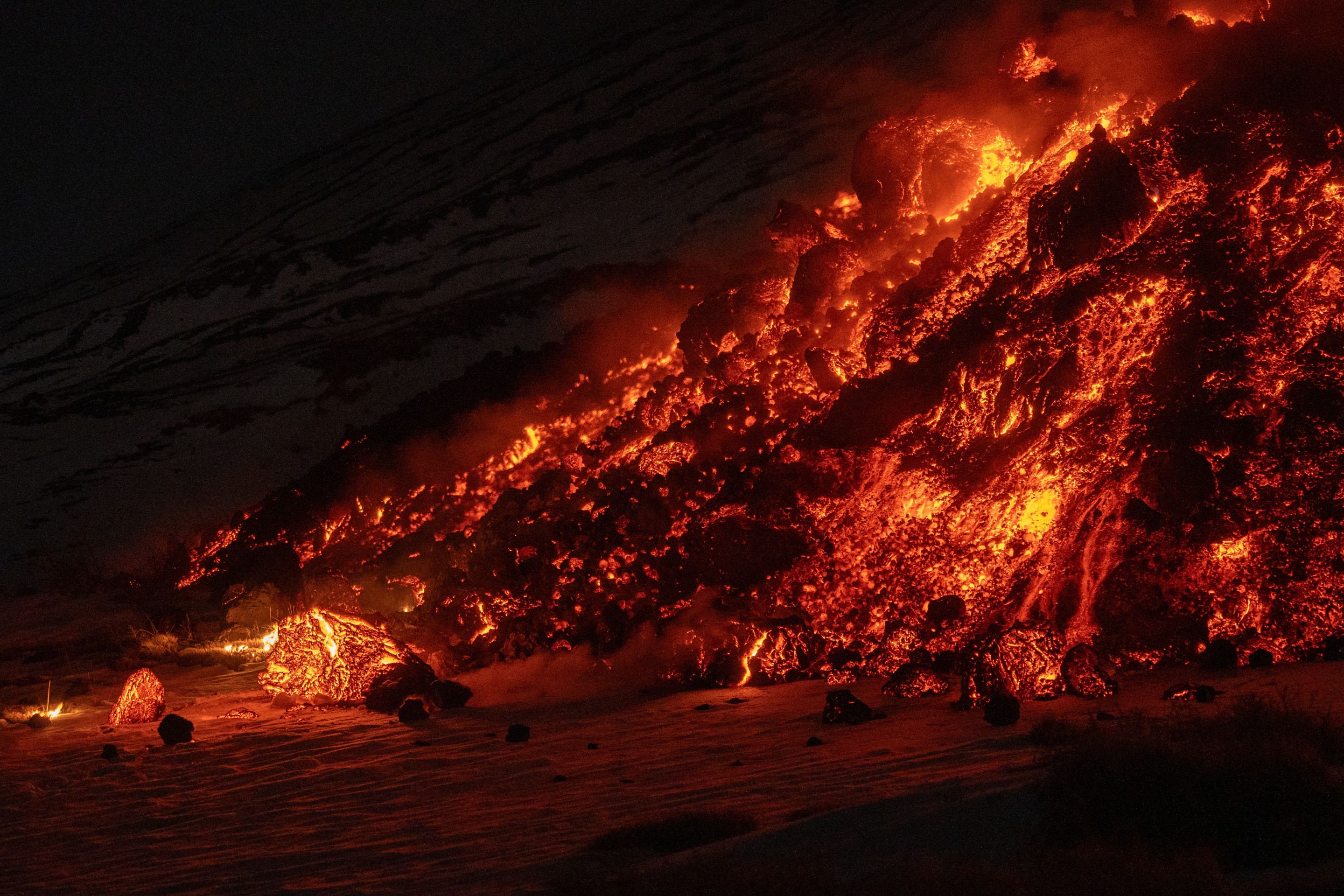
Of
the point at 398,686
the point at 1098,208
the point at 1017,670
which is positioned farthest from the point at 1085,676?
the point at 398,686

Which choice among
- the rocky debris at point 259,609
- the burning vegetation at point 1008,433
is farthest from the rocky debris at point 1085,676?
the rocky debris at point 259,609

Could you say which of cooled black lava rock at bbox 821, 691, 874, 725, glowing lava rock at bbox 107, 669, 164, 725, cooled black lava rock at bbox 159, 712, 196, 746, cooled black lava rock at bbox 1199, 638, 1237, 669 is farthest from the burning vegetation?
cooled black lava rock at bbox 159, 712, 196, 746

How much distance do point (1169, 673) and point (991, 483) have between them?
1.52m

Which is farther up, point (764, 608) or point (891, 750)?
point (764, 608)

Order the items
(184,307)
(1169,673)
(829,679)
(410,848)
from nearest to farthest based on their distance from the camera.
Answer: (410,848)
(1169,673)
(829,679)
(184,307)

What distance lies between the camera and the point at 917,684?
5910mm

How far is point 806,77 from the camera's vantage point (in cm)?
2184

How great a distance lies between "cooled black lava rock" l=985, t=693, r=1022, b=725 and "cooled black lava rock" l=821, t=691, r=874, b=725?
0.61 m

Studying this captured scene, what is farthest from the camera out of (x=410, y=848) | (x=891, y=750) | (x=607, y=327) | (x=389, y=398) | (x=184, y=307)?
(x=184, y=307)

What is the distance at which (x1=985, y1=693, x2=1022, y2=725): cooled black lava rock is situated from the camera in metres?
4.98

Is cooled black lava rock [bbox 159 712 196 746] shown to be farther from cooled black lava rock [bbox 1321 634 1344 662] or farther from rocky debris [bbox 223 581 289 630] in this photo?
cooled black lava rock [bbox 1321 634 1344 662]

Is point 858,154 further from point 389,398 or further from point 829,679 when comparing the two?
point 389,398

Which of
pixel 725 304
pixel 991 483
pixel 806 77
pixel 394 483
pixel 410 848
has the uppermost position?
pixel 806 77

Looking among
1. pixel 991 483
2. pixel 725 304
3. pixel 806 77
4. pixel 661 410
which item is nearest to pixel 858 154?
pixel 725 304
